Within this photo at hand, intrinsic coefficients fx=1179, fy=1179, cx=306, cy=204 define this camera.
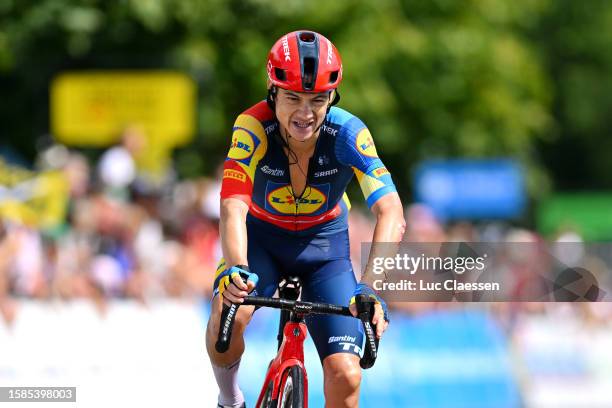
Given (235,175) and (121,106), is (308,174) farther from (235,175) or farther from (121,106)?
(121,106)

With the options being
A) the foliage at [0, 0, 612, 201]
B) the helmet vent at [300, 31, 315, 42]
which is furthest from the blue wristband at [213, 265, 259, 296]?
the foliage at [0, 0, 612, 201]

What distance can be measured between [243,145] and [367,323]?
1388 mm

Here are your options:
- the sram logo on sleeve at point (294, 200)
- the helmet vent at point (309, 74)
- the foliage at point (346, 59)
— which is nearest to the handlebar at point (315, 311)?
the sram logo on sleeve at point (294, 200)

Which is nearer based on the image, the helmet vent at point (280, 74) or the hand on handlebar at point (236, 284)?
the hand on handlebar at point (236, 284)

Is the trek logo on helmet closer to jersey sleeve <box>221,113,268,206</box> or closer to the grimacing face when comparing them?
the grimacing face

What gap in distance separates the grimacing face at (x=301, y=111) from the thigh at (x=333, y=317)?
36.2 inches

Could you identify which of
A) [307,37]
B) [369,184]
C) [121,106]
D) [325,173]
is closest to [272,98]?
[307,37]

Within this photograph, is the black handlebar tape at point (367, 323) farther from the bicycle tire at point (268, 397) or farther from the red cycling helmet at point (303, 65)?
the red cycling helmet at point (303, 65)

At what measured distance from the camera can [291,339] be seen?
22.2 feet

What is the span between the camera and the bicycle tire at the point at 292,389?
21.3 feet

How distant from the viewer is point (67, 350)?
11.2m

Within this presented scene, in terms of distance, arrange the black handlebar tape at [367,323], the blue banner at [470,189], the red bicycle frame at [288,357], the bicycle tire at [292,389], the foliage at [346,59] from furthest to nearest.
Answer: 1. the blue banner at [470,189]
2. the foliage at [346,59]
3. the red bicycle frame at [288,357]
4. the bicycle tire at [292,389]
5. the black handlebar tape at [367,323]

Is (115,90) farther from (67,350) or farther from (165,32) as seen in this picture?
(67,350)

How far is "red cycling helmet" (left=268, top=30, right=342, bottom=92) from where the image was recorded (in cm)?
657
